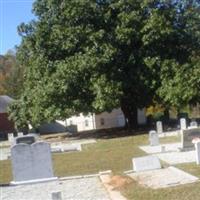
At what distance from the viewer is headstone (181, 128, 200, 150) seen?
23.7 m

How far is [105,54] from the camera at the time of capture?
38.6 m

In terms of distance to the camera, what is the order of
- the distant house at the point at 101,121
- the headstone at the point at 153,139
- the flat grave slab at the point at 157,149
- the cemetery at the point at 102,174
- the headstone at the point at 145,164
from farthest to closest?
the distant house at the point at 101,121, the headstone at the point at 153,139, the flat grave slab at the point at 157,149, the headstone at the point at 145,164, the cemetery at the point at 102,174

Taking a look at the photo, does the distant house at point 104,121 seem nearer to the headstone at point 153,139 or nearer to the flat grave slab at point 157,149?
the headstone at point 153,139

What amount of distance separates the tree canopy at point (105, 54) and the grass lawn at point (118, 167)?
6.22 m

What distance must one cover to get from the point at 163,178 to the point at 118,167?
4.50 m

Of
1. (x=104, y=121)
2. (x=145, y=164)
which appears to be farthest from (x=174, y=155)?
(x=104, y=121)

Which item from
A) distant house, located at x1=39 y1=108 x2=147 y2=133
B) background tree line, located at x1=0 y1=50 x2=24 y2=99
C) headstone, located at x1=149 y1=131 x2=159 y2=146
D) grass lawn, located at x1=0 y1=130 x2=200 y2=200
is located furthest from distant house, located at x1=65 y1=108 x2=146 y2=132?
headstone, located at x1=149 y1=131 x2=159 y2=146

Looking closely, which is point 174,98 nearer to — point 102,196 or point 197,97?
point 197,97

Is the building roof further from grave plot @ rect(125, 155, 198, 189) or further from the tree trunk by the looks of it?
grave plot @ rect(125, 155, 198, 189)

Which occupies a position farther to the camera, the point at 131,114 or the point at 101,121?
the point at 101,121

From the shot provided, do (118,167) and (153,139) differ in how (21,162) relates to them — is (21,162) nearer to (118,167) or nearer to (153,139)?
(118,167)

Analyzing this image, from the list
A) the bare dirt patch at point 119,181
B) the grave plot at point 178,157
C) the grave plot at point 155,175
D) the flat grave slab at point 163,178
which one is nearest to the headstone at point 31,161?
the bare dirt patch at point 119,181

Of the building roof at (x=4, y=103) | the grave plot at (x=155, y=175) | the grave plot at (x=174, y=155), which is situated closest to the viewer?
the grave plot at (x=155, y=175)

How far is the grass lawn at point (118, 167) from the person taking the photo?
13148mm
